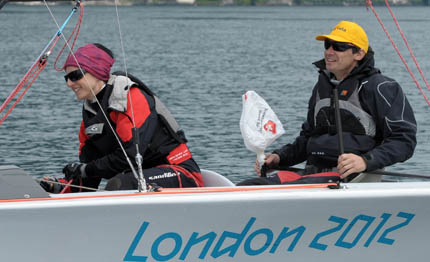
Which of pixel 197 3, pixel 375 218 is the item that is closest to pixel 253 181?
pixel 375 218

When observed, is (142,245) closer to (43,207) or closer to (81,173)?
(43,207)

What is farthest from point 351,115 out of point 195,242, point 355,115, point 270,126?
point 195,242

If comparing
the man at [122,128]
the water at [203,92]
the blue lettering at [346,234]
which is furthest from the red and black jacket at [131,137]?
the water at [203,92]

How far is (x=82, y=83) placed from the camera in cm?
448

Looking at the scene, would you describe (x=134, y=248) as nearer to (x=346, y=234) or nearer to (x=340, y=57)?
(x=346, y=234)

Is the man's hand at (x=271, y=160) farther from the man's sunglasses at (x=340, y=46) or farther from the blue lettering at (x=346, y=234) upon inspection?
the blue lettering at (x=346, y=234)

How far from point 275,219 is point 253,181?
0.45 meters

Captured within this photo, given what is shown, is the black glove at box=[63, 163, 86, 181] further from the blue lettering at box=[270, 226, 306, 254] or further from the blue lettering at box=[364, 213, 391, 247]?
the blue lettering at box=[364, 213, 391, 247]

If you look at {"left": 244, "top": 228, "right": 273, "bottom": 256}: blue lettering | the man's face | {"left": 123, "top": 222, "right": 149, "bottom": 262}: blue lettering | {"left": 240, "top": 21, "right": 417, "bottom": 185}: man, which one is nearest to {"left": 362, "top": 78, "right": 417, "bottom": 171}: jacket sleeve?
{"left": 240, "top": 21, "right": 417, "bottom": 185}: man

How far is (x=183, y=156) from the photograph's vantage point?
15.4 feet

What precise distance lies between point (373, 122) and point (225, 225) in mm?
1038

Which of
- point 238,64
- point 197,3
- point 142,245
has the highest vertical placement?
point 142,245

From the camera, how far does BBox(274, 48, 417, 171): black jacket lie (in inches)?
173

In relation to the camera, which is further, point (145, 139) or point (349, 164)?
point (145, 139)
